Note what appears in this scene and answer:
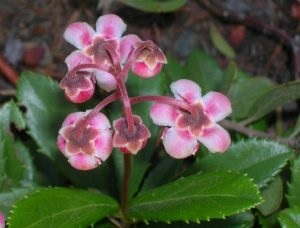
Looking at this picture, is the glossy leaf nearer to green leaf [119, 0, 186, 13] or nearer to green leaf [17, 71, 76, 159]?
green leaf [17, 71, 76, 159]

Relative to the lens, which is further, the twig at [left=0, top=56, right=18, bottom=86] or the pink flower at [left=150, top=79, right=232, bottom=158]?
the twig at [left=0, top=56, right=18, bottom=86]

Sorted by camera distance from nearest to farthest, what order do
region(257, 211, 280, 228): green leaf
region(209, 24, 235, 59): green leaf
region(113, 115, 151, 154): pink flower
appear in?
region(113, 115, 151, 154): pink flower, region(257, 211, 280, 228): green leaf, region(209, 24, 235, 59): green leaf

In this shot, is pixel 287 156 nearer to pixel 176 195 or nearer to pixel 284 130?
pixel 176 195

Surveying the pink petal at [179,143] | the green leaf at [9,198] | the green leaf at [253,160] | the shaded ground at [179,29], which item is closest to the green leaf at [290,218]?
the green leaf at [253,160]

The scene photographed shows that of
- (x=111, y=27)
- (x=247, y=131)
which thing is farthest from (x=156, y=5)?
(x=111, y=27)

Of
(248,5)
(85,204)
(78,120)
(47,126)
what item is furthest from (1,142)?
(248,5)

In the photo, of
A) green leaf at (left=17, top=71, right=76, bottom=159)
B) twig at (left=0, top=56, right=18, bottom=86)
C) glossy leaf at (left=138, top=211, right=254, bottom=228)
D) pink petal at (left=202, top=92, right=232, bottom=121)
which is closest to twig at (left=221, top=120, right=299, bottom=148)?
glossy leaf at (left=138, top=211, right=254, bottom=228)
